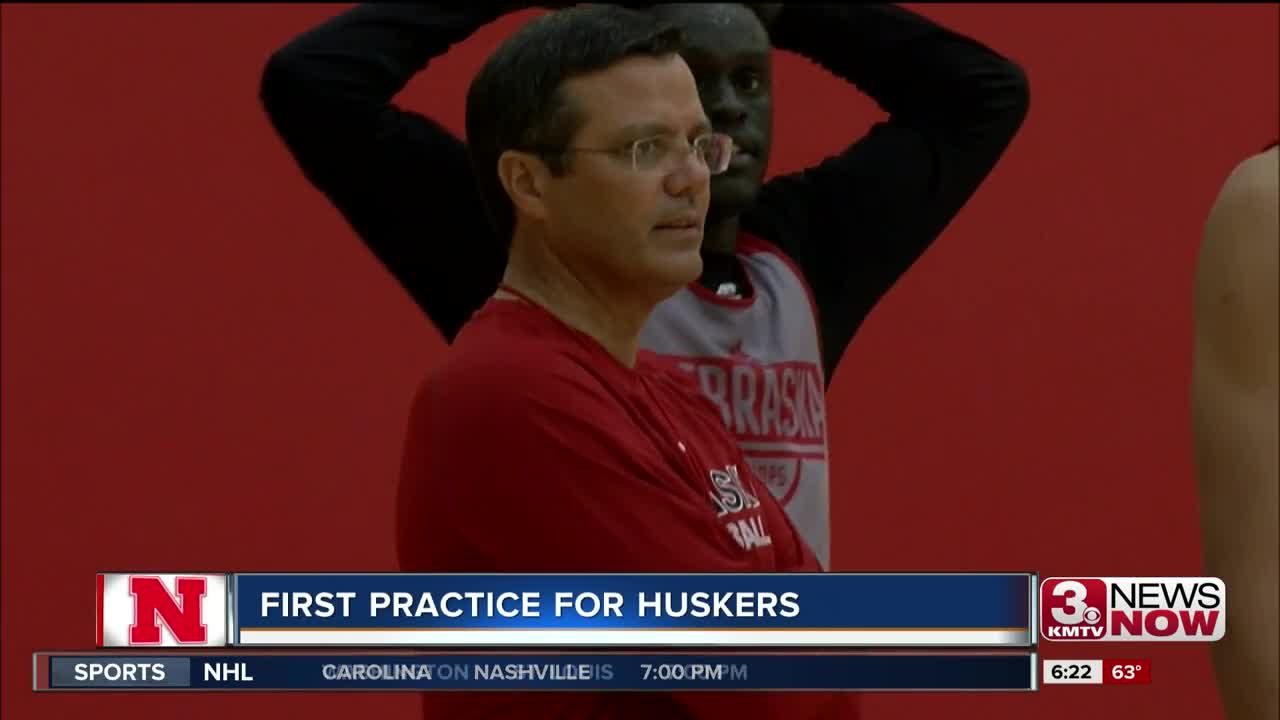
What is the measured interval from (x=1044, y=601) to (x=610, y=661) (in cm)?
62

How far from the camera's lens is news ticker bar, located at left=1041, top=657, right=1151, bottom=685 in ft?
13.4

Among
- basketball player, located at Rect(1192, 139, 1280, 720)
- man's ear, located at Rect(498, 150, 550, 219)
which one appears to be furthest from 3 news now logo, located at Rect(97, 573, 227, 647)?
basketball player, located at Rect(1192, 139, 1280, 720)

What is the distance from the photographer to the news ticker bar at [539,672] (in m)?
3.80

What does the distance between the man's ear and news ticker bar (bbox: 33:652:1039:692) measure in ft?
1.94

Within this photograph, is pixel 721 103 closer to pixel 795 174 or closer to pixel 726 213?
pixel 726 213

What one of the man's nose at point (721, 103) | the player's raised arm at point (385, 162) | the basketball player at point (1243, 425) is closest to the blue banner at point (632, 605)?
the basketball player at point (1243, 425)

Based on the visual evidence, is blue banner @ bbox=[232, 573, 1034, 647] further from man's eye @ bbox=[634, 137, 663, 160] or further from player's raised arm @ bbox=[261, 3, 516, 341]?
player's raised arm @ bbox=[261, 3, 516, 341]

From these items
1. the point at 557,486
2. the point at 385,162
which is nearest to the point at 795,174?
the point at 385,162

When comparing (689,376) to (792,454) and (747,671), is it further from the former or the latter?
(747,671)

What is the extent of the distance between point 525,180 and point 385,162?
83 cm

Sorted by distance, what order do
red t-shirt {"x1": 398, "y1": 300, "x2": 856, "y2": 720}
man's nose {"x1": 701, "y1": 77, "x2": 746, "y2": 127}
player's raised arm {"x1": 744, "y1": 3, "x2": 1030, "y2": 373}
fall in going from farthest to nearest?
player's raised arm {"x1": 744, "y1": 3, "x2": 1030, "y2": 373}
man's nose {"x1": 701, "y1": 77, "x2": 746, "y2": 127}
red t-shirt {"x1": 398, "y1": 300, "x2": 856, "y2": 720}

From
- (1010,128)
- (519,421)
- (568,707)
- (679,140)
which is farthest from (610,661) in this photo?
(1010,128)

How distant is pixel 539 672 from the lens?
151 inches

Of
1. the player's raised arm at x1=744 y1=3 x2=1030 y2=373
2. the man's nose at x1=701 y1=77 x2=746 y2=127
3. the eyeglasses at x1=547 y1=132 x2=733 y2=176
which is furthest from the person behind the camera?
the player's raised arm at x1=744 y1=3 x2=1030 y2=373
